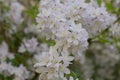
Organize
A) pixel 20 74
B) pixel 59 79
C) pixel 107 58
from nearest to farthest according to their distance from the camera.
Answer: pixel 59 79 → pixel 20 74 → pixel 107 58

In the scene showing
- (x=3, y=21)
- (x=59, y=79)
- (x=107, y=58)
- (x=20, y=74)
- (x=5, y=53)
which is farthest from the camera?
(x=107, y=58)

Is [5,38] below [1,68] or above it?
above

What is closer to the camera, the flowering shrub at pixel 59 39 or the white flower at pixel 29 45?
the flowering shrub at pixel 59 39

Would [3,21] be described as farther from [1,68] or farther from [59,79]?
[59,79]

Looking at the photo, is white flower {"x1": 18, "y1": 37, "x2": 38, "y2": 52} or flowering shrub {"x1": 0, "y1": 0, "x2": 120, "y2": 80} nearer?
flowering shrub {"x1": 0, "y1": 0, "x2": 120, "y2": 80}

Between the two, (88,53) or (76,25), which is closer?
(76,25)

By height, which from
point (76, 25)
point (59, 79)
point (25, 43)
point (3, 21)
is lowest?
point (59, 79)

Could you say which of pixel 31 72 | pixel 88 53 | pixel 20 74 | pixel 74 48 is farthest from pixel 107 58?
pixel 74 48
